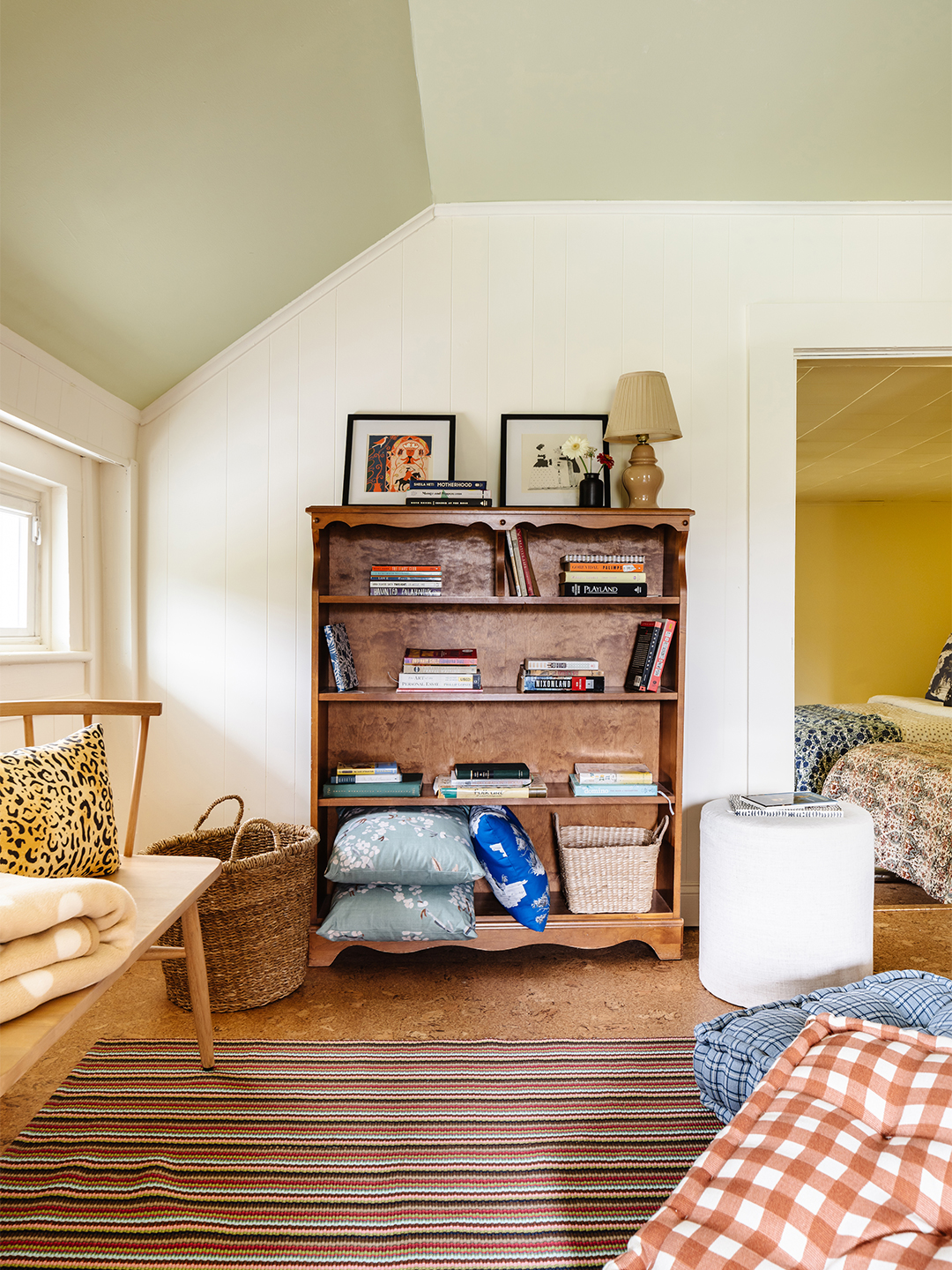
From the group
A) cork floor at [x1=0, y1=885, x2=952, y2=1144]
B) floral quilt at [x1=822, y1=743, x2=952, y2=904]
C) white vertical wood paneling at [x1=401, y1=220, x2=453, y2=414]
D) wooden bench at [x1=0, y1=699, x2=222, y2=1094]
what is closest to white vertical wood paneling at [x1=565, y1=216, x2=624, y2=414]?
white vertical wood paneling at [x1=401, y1=220, x2=453, y2=414]

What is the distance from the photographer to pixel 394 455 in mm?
2656

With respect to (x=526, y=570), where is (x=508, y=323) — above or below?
above

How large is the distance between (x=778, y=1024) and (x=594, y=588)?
1.34 m

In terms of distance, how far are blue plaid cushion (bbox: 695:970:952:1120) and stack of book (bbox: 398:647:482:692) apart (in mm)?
1209

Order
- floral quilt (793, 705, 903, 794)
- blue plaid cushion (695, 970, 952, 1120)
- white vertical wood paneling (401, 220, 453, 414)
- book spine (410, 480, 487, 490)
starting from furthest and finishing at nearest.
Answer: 1. floral quilt (793, 705, 903, 794)
2. white vertical wood paneling (401, 220, 453, 414)
3. book spine (410, 480, 487, 490)
4. blue plaid cushion (695, 970, 952, 1120)

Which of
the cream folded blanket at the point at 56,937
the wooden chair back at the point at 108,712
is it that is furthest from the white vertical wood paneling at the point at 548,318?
the cream folded blanket at the point at 56,937

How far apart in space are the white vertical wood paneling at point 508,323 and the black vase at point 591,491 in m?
0.34

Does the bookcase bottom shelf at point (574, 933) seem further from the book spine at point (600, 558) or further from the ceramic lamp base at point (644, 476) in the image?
the ceramic lamp base at point (644, 476)

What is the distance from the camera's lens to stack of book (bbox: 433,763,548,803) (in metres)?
2.44

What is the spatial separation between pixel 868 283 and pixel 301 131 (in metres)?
2.00

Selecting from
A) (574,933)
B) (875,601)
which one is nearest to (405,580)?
(574,933)

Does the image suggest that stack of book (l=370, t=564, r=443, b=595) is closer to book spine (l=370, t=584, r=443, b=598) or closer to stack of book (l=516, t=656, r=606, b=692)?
book spine (l=370, t=584, r=443, b=598)

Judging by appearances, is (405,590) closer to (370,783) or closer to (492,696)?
(492,696)

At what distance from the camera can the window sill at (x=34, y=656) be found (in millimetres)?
2258
